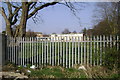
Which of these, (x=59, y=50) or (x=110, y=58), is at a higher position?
(x=59, y=50)

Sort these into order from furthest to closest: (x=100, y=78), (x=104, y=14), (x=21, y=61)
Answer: (x=104, y=14), (x=21, y=61), (x=100, y=78)

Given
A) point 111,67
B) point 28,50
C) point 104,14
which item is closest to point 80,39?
point 111,67

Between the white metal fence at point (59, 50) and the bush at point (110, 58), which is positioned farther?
the white metal fence at point (59, 50)

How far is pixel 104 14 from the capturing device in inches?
1021

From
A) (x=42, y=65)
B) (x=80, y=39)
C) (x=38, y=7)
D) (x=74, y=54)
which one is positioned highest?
(x=38, y=7)

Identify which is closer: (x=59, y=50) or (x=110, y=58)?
(x=110, y=58)

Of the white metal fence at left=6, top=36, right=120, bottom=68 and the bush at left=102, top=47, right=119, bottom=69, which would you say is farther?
the white metal fence at left=6, top=36, right=120, bottom=68

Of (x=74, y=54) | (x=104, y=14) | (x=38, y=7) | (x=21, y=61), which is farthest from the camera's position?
(x=104, y=14)

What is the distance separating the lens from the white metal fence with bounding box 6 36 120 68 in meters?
7.92

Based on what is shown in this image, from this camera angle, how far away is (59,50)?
854 cm

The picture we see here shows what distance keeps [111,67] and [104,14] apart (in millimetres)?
20365

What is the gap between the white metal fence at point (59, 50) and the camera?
7.92 meters

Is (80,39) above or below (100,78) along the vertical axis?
above

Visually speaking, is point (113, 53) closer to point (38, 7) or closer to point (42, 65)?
point (42, 65)
